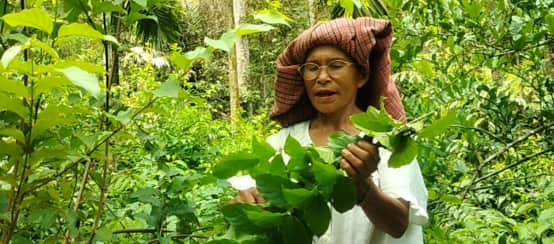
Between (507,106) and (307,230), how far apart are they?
122cm

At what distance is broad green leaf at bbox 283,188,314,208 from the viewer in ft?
2.27

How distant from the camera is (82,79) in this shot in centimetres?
61

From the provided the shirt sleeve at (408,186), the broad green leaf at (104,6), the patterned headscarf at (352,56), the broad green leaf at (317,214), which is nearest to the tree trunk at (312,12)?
the patterned headscarf at (352,56)

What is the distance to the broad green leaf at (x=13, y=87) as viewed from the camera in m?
0.71

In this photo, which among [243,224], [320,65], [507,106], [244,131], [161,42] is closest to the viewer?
[243,224]

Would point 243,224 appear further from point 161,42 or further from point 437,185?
point 161,42

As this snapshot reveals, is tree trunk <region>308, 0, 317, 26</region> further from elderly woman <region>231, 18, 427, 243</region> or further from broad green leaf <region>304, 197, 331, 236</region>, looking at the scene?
broad green leaf <region>304, 197, 331, 236</region>

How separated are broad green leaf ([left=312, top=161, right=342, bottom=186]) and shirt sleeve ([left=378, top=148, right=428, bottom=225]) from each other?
1.21 feet

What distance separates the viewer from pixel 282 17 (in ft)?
2.65

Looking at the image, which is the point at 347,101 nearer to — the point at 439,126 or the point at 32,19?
the point at 439,126

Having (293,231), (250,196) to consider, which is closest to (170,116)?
(250,196)

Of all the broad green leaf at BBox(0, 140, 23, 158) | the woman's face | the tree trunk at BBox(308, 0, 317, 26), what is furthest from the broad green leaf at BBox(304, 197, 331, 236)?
the tree trunk at BBox(308, 0, 317, 26)

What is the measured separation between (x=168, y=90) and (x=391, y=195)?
1.39ft

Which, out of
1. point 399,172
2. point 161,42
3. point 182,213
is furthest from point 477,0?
point 161,42
